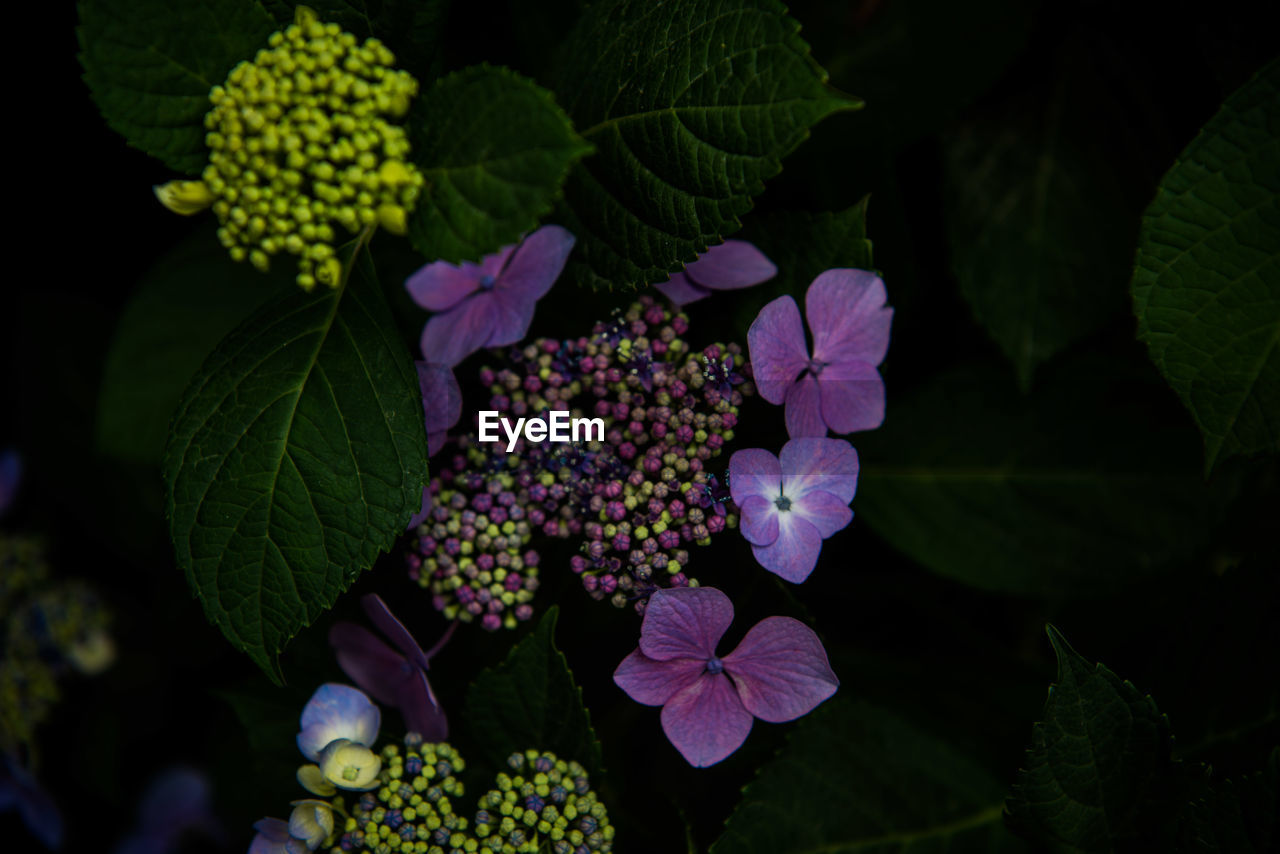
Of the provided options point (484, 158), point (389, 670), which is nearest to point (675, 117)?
point (484, 158)

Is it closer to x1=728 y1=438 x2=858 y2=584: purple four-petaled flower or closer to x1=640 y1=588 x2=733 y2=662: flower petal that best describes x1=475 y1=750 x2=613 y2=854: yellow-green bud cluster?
x1=640 y1=588 x2=733 y2=662: flower petal

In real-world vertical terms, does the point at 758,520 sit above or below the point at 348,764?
above

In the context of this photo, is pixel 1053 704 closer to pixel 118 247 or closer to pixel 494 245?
pixel 494 245

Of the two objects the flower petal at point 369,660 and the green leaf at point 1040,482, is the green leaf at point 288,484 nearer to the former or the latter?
the flower petal at point 369,660

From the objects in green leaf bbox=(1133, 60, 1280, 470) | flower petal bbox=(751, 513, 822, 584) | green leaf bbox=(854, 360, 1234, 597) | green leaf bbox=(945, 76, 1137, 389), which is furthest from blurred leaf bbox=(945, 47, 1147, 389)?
flower petal bbox=(751, 513, 822, 584)

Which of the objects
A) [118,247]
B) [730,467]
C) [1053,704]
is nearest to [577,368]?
[730,467]

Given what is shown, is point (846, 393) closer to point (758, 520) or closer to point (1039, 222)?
point (758, 520)
